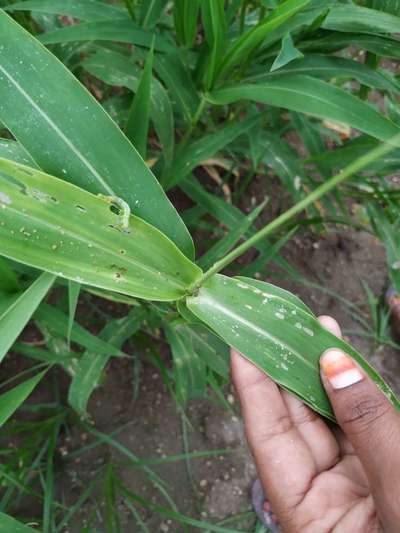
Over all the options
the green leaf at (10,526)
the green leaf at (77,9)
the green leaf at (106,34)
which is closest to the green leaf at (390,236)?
the green leaf at (106,34)

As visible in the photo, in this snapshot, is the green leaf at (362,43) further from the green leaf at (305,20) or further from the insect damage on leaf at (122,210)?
the insect damage on leaf at (122,210)

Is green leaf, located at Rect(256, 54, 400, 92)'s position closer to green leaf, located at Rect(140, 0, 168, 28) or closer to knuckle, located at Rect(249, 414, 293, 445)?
green leaf, located at Rect(140, 0, 168, 28)

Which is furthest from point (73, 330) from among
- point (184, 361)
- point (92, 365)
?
point (184, 361)

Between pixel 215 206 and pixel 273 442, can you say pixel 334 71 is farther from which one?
pixel 273 442

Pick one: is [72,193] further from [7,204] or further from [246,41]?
[246,41]

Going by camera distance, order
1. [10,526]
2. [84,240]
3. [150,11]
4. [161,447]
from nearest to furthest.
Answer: [84,240] < [10,526] < [150,11] < [161,447]
